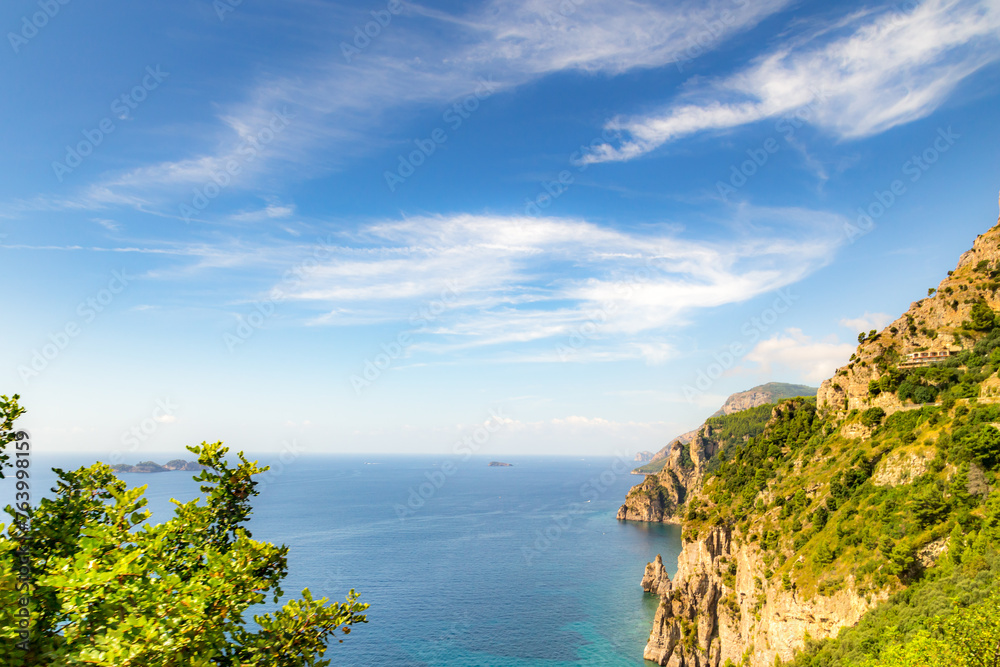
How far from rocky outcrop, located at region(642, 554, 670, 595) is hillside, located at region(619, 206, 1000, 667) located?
52.0ft

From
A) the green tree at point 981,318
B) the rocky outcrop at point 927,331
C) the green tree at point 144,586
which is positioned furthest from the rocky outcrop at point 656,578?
the green tree at point 144,586

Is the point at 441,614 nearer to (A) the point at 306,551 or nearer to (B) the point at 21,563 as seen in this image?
(A) the point at 306,551

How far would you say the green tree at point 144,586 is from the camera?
7.97 metres

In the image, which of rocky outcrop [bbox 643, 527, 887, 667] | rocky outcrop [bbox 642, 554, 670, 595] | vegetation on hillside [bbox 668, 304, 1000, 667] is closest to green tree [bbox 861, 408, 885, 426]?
vegetation on hillside [bbox 668, 304, 1000, 667]

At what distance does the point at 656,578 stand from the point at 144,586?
9675 cm

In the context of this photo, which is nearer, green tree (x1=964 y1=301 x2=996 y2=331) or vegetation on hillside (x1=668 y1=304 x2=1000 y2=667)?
vegetation on hillside (x1=668 y1=304 x2=1000 y2=667)

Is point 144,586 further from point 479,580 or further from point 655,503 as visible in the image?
point 655,503

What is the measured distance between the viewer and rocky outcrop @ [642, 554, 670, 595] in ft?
284

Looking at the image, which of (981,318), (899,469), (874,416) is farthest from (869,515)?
(981,318)

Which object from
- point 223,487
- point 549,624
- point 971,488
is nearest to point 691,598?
point 549,624

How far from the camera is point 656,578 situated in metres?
89.1

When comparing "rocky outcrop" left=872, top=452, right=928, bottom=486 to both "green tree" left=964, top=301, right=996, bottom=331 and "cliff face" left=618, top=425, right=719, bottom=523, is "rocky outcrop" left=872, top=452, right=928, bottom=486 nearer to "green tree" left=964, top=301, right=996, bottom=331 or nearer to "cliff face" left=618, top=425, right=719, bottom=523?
"green tree" left=964, top=301, right=996, bottom=331

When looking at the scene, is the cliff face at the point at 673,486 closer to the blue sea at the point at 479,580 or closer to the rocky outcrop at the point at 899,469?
the blue sea at the point at 479,580

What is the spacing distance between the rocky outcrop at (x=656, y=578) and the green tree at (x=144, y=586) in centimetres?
8979
